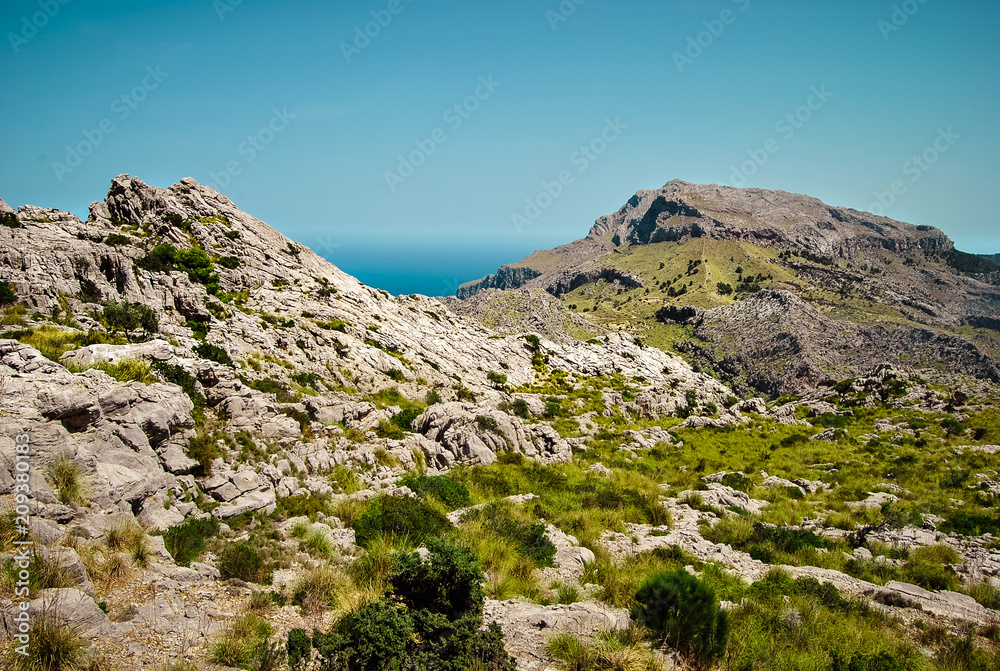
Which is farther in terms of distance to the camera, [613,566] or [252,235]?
[252,235]

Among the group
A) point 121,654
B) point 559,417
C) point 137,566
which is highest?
point 559,417

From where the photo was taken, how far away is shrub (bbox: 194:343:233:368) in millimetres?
20906

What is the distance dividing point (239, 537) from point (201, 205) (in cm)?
3876

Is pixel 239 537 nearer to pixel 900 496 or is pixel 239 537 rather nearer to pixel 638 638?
pixel 638 638

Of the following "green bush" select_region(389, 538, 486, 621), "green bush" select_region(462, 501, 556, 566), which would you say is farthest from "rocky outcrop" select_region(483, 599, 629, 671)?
"green bush" select_region(462, 501, 556, 566)

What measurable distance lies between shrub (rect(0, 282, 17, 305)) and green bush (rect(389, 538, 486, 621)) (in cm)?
2033

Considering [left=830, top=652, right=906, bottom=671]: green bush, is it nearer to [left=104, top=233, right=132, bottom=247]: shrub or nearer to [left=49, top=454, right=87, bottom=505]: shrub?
[left=49, top=454, right=87, bottom=505]: shrub

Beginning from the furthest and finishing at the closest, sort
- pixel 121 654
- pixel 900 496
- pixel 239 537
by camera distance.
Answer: pixel 900 496 → pixel 239 537 → pixel 121 654

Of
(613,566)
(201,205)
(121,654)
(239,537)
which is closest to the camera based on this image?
(121,654)

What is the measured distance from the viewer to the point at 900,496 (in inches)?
756

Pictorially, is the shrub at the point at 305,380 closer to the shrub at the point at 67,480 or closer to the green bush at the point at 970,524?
the shrub at the point at 67,480

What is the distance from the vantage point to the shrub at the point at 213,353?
2091 centimetres

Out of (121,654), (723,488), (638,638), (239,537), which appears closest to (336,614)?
(121,654)

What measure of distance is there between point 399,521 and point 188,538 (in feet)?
14.6
